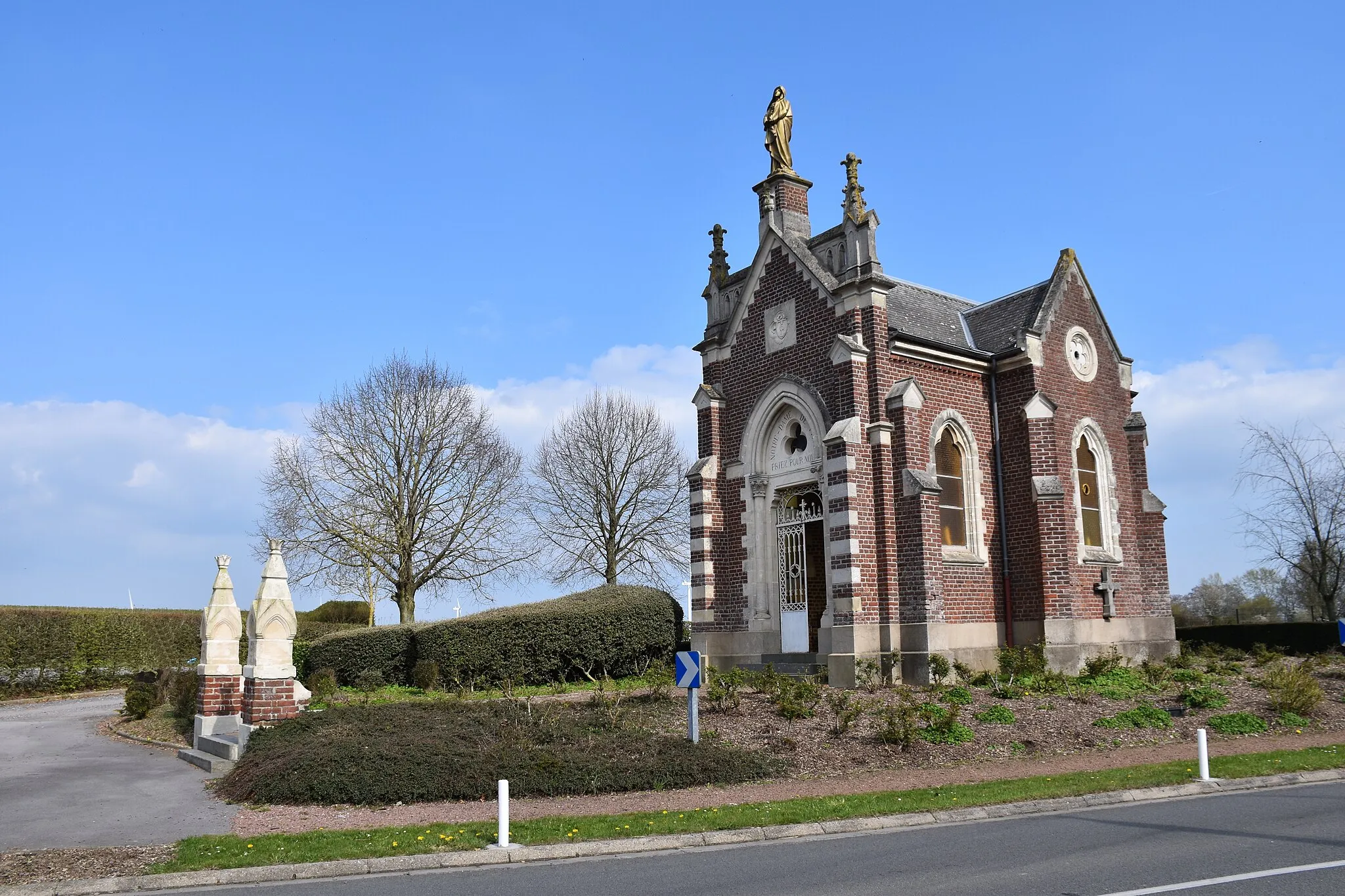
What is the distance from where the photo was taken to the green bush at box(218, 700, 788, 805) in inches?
447

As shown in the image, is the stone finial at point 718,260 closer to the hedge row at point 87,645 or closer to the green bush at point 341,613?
the hedge row at point 87,645

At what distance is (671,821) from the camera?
9.79 meters

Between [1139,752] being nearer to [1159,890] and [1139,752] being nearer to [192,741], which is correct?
[1159,890]

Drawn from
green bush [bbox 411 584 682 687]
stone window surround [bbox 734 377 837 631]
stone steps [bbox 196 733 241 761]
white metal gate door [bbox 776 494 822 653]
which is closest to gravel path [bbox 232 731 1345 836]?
stone steps [bbox 196 733 241 761]

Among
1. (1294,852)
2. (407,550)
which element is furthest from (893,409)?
(407,550)

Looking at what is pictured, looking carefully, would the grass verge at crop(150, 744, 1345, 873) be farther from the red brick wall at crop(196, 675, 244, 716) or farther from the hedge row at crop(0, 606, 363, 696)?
the hedge row at crop(0, 606, 363, 696)

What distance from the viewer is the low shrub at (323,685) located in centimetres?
1995

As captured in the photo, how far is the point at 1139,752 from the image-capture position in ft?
45.0

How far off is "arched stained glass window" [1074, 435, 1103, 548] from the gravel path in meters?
7.14

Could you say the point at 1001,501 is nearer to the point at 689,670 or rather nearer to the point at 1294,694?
the point at 1294,694

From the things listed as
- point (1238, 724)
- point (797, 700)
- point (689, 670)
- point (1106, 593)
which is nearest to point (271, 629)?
point (689, 670)

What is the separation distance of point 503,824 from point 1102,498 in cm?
1649

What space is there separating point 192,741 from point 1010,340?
17237 mm

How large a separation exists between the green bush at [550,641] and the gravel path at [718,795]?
9742mm
